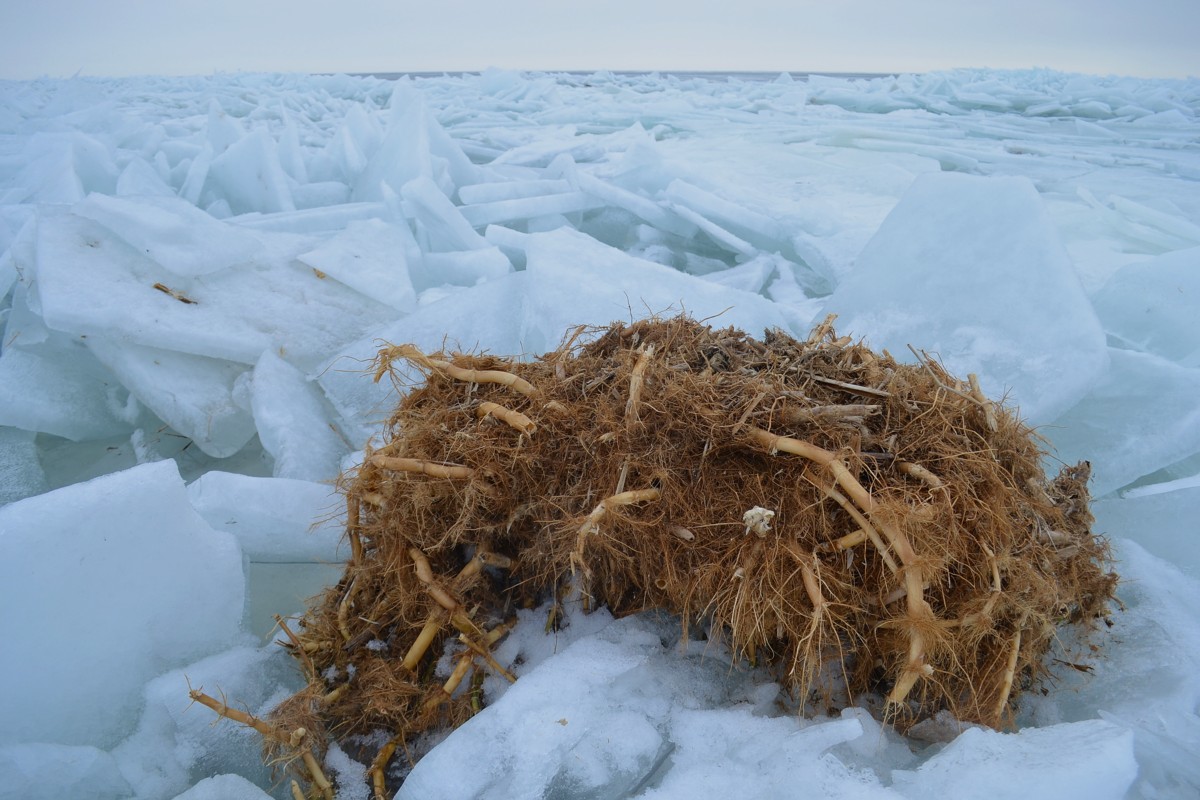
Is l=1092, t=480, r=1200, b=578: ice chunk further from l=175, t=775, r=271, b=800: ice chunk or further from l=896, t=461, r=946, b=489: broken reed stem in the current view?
l=175, t=775, r=271, b=800: ice chunk

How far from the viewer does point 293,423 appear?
6.63ft

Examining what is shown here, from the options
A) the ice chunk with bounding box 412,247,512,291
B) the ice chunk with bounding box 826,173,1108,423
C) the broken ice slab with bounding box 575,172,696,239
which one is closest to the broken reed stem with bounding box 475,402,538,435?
the ice chunk with bounding box 826,173,1108,423

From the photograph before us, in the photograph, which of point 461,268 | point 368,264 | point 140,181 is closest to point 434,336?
point 368,264

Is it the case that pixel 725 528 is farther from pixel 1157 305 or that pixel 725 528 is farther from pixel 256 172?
pixel 256 172

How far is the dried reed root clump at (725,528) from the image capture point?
99cm

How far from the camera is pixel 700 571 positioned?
1.02 m

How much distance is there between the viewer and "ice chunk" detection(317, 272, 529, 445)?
218 centimetres

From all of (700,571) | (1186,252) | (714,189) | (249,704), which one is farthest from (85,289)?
(1186,252)

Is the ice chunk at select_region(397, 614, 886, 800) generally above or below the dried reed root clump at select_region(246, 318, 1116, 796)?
below

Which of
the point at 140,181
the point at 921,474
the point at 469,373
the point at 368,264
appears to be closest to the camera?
the point at 921,474

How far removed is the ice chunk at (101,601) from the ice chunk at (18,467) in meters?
0.81

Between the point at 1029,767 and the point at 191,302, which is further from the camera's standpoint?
the point at 191,302

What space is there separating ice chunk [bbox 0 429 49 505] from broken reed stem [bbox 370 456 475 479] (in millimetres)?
1383

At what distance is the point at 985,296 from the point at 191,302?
2287mm
